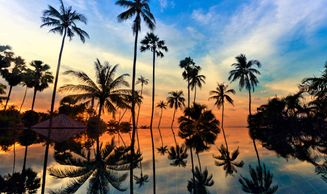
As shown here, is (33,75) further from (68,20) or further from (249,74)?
(249,74)

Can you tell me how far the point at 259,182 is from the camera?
6582mm

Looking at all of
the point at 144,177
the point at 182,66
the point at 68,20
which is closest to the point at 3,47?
the point at 68,20

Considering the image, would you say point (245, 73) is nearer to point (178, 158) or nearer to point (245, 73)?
point (245, 73)

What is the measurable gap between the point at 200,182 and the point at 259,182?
1.42 metres

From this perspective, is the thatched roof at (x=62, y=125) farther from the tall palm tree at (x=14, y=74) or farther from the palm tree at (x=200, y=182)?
the palm tree at (x=200, y=182)

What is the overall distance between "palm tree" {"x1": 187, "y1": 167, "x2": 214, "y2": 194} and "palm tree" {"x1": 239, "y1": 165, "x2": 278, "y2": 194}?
2.72 ft

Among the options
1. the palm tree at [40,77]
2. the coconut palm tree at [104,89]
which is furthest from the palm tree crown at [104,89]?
the palm tree at [40,77]

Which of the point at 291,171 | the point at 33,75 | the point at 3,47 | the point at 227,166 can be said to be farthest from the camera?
the point at 33,75

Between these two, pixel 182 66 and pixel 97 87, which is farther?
pixel 182 66

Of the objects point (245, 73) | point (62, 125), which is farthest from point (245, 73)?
point (62, 125)

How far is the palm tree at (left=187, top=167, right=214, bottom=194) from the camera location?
19.3 feet

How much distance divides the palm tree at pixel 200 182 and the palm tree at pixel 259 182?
0.83 meters

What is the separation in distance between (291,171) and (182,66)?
50981 mm

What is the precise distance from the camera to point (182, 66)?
5844 cm
